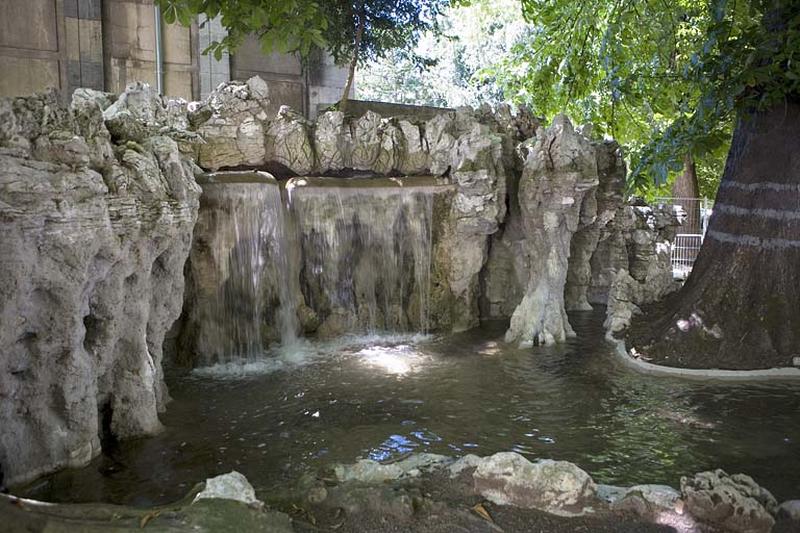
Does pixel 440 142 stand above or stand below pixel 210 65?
below

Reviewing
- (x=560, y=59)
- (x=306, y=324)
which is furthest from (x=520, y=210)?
(x=306, y=324)

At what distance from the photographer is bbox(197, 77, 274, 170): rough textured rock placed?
1041 centimetres

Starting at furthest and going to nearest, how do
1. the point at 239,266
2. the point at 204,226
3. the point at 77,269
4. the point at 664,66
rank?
the point at 664,66 < the point at 239,266 < the point at 204,226 < the point at 77,269

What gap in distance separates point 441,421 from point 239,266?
411cm

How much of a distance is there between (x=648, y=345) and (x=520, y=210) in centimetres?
323

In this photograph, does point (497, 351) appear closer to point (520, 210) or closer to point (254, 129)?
point (520, 210)

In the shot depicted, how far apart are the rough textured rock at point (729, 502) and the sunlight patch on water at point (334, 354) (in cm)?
507

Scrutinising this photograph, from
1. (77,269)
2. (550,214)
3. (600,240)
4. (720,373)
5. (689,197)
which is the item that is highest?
(689,197)

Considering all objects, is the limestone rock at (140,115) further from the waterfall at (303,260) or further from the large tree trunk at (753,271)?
the large tree trunk at (753,271)

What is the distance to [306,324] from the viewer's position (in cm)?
1087

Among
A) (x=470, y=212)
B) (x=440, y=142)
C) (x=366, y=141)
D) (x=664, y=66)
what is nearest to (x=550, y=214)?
(x=470, y=212)

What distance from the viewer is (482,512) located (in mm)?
4371

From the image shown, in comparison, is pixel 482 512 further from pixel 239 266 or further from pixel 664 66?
pixel 664 66

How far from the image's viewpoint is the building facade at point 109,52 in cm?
1348
